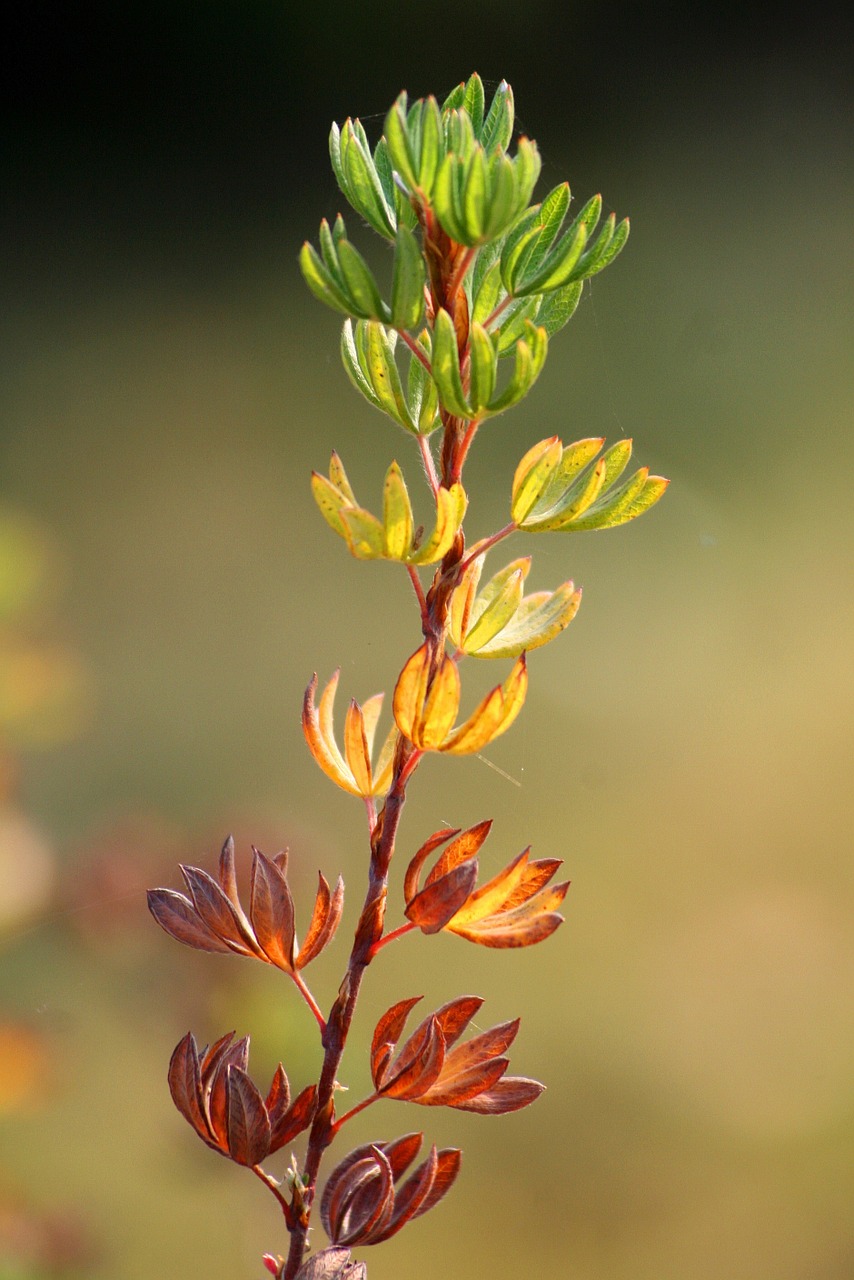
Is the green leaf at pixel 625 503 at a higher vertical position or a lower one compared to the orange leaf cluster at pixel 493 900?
higher

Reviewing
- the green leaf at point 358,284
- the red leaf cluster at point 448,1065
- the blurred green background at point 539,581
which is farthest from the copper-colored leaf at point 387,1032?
the blurred green background at point 539,581

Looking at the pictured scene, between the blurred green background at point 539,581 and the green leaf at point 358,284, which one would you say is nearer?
the green leaf at point 358,284

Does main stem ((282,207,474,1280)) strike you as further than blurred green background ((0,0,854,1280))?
No

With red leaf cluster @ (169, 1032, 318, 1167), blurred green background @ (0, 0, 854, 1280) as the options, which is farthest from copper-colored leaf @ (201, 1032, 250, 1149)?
blurred green background @ (0, 0, 854, 1280)

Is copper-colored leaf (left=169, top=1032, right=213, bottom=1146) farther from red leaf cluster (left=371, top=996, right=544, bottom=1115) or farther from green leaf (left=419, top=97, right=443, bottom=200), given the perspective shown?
green leaf (left=419, top=97, right=443, bottom=200)

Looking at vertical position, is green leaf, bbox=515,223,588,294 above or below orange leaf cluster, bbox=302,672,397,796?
above

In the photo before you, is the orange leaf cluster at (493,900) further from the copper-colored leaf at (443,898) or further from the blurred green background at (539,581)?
the blurred green background at (539,581)

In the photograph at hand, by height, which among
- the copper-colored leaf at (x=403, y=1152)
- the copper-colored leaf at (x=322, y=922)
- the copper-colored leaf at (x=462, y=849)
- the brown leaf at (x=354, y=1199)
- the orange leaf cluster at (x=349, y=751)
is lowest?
the brown leaf at (x=354, y=1199)
